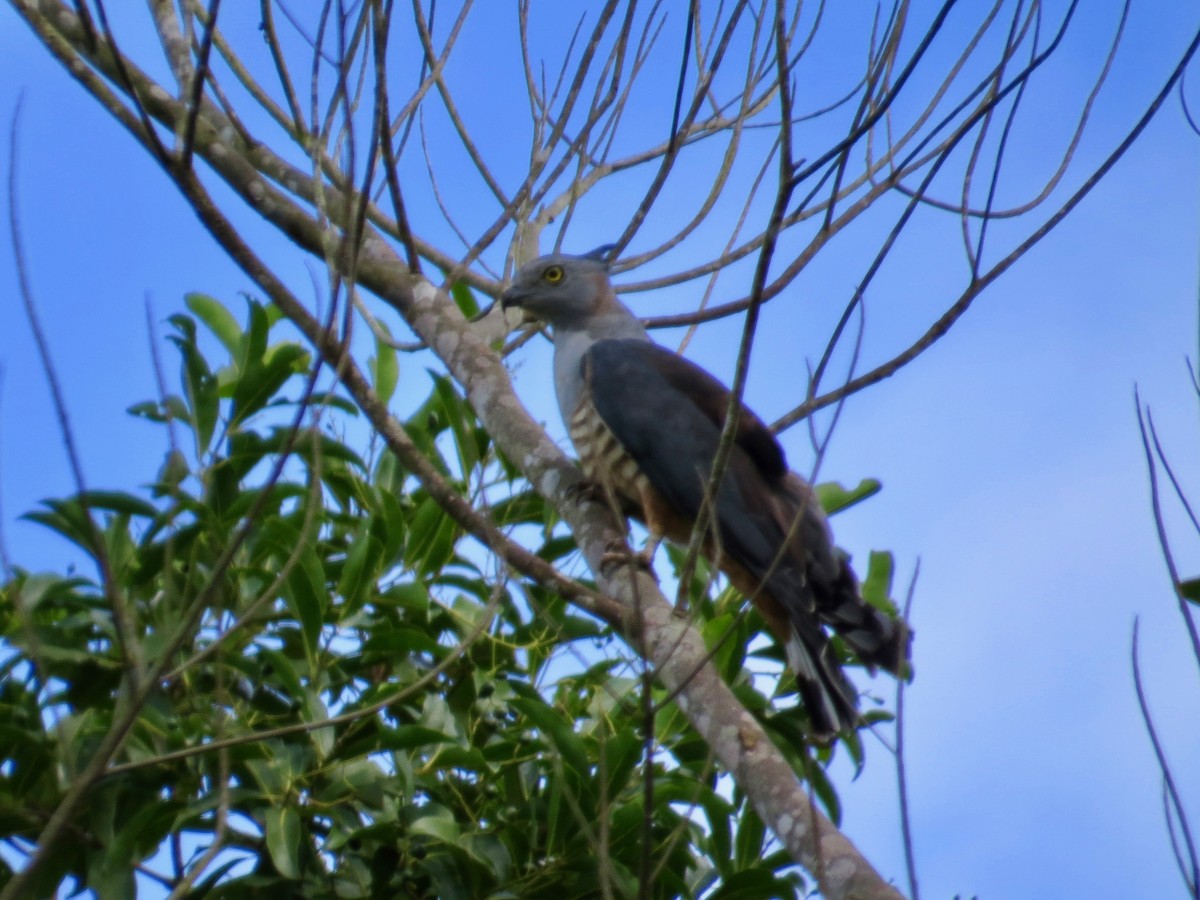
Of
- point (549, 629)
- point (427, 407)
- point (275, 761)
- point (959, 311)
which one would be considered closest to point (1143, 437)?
point (959, 311)

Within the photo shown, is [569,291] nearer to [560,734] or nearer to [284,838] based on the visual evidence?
[560,734]

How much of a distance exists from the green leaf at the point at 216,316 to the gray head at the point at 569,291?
100 centimetres

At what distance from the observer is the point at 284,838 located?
2789 millimetres

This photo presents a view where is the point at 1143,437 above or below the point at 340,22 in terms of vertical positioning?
below

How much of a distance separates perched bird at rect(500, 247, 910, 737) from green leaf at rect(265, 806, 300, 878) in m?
0.98

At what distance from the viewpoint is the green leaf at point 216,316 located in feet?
12.0

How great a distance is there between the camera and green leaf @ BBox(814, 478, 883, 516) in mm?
3664

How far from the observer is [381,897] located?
9.83 ft

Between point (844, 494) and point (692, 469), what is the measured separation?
0.51 m

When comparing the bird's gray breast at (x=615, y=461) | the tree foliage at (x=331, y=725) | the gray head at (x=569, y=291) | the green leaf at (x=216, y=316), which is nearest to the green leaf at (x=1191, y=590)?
the tree foliage at (x=331, y=725)

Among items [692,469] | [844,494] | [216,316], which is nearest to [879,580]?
[844,494]

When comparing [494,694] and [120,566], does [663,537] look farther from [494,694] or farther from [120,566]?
[120,566]

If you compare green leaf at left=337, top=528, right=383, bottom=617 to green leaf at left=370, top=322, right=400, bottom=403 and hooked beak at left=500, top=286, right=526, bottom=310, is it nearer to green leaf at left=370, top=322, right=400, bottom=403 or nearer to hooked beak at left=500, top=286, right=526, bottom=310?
green leaf at left=370, top=322, right=400, bottom=403

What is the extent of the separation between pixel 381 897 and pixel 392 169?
1.65 m
